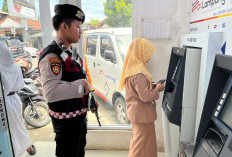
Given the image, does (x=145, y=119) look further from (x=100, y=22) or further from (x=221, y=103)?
(x=100, y=22)

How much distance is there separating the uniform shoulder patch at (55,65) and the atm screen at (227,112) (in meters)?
1.01

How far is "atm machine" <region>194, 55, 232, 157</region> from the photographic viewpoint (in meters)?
0.71

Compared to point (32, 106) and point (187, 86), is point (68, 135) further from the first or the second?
point (32, 106)

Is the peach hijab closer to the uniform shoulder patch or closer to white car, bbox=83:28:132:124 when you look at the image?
the uniform shoulder patch

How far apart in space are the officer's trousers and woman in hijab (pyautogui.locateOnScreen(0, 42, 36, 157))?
0.79 meters

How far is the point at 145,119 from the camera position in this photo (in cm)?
162

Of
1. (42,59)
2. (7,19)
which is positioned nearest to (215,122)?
(42,59)

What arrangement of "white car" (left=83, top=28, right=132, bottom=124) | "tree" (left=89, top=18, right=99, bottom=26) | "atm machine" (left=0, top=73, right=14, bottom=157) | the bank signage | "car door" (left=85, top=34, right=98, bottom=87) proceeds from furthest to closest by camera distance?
"car door" (left=85, top=34, right=98, bottom=87), "white car" (left=83, top=28, right=132, bottom=124), "tree" (left=89, top=18, right=99, bottom=26), the bank signage, "atm machine" (left=0, top=73, right=14, bottom=157)

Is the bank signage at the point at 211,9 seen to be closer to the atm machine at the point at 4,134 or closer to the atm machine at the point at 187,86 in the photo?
the atm machine at the point at 187,86

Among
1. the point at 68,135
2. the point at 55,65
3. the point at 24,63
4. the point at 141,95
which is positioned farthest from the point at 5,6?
the point at 141,95

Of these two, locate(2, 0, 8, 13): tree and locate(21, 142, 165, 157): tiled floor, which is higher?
locate(2, 0, 8, 13): tree

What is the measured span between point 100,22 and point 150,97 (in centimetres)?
147

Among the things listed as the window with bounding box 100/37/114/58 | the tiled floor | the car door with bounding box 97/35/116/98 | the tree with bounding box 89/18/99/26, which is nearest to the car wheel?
the car door with bounding box 97/35/116/98

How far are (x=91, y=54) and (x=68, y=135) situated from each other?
1878 millimetres
